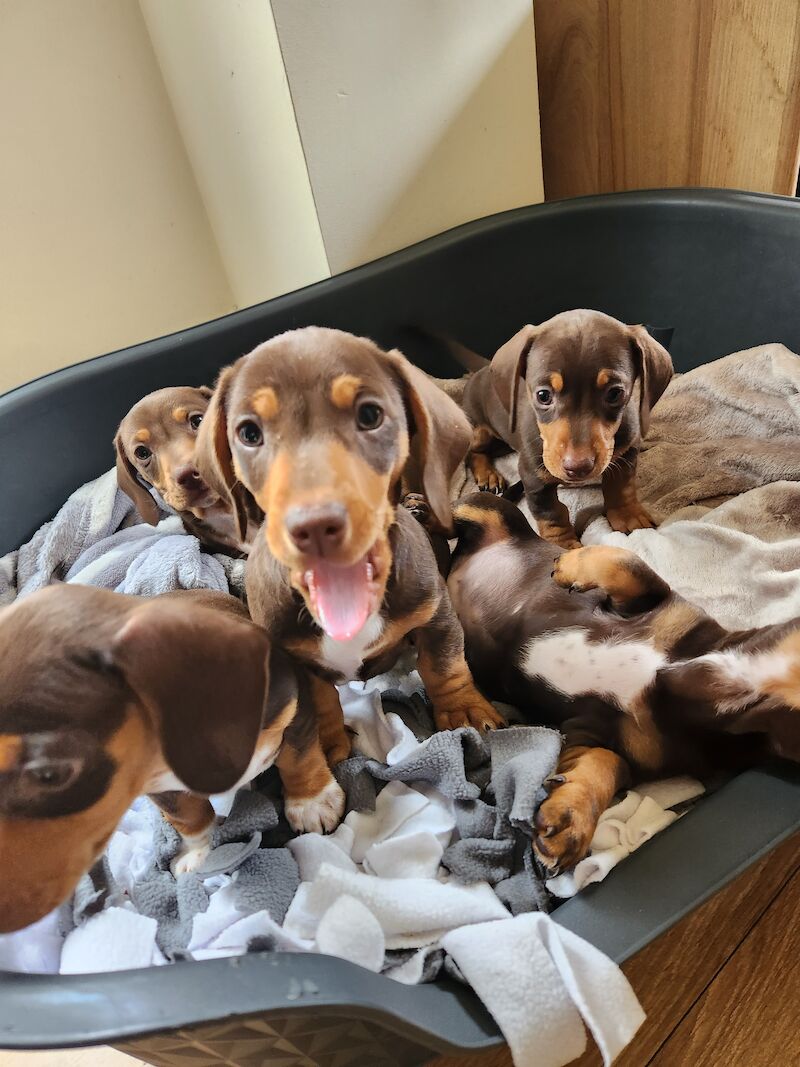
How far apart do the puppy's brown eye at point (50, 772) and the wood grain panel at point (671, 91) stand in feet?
8.49

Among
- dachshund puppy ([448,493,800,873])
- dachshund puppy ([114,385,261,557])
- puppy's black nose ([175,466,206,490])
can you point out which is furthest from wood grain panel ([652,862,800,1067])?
puppy's black nose ([175,466,206,490])

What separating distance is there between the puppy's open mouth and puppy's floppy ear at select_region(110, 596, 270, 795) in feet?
0.38

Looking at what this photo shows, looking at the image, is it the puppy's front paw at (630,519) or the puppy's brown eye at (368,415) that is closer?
the puppy's brown eye at (368,415)

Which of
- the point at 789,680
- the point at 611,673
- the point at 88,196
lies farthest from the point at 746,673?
the point at 88,196

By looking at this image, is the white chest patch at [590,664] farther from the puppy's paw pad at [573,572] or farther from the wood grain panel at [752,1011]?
the wood grain panel at [752,1011]

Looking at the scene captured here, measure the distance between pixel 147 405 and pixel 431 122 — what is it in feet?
4.09

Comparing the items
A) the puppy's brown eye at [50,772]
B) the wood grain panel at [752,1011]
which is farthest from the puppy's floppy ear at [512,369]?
the puppy's brown eye at [50,772]

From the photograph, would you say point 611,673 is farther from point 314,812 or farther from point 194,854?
point 194,854

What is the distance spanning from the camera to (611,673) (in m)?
1.59

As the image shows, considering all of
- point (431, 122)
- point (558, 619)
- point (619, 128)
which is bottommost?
point (558, 619)

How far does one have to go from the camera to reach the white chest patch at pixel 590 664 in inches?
61.8

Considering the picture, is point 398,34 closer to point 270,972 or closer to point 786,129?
point 786,129

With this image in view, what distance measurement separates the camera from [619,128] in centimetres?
278

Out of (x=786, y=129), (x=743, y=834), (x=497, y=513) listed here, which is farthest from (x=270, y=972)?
(x=786, y=129)
